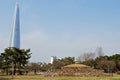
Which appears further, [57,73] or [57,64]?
[57,64]

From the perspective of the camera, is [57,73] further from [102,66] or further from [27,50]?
[102,66]

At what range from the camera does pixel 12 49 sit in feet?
221

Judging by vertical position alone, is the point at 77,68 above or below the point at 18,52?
below

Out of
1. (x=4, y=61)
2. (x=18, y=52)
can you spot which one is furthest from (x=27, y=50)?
(x=4, y=61)

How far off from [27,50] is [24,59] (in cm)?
289

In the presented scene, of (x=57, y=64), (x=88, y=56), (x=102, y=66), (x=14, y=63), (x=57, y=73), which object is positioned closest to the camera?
(x=57, y=73)

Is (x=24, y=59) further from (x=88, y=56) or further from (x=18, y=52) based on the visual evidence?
(x=88, y=56)

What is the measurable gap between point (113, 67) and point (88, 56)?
21.3m

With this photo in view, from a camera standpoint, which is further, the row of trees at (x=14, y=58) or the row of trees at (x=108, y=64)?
the row of trees at (x=108, y=64)

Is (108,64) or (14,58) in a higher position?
(14,58)

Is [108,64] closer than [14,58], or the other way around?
[14,58]

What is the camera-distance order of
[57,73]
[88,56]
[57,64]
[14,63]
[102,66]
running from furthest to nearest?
[88,56] → [57,64] → [102,66] → [14,63] → [57,73]

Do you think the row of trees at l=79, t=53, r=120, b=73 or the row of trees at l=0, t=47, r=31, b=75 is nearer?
the row of trees at l=0, t=47, r=31, b=75

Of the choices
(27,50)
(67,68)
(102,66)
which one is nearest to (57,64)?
(102,66)
